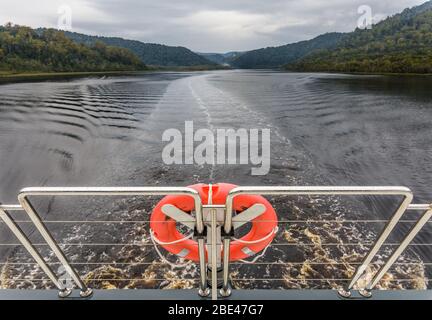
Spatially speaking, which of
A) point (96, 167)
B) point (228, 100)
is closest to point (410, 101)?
point (228, 100)

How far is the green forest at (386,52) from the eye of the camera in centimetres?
4291

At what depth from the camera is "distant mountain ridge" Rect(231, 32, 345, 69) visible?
129m

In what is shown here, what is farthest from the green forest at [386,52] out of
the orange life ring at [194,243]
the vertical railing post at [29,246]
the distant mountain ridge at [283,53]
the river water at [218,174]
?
the vertical railing post at [29,246]

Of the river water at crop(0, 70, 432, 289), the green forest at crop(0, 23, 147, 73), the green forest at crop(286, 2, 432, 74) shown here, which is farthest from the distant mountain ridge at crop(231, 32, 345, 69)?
the river water at crop(0, 70, 432, 289)

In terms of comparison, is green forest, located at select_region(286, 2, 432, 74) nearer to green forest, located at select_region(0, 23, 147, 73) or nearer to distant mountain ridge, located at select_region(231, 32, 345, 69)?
distant mountain ridge, located at select_region(231, 32, 345, 69)

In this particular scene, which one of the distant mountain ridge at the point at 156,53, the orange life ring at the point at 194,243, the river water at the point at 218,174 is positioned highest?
the distant mountain ridge at the point at 156,53

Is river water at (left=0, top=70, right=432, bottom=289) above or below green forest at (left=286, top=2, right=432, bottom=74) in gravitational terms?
below

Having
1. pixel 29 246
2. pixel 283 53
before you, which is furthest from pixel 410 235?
pixel 283 53

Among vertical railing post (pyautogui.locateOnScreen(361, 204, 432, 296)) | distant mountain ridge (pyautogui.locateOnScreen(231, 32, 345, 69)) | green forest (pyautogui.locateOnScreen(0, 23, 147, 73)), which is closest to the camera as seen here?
vertical railing post (pyautogui.locateOnScreen(361, 204, 432, 296))

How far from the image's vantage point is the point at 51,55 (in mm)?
54969

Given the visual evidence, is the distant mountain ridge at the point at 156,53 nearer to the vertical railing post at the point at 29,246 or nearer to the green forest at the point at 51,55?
the green forest at the point at 51,55

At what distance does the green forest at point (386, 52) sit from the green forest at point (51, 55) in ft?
141

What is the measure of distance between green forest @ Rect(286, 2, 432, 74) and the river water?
32.4 meters

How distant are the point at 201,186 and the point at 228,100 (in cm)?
1625
